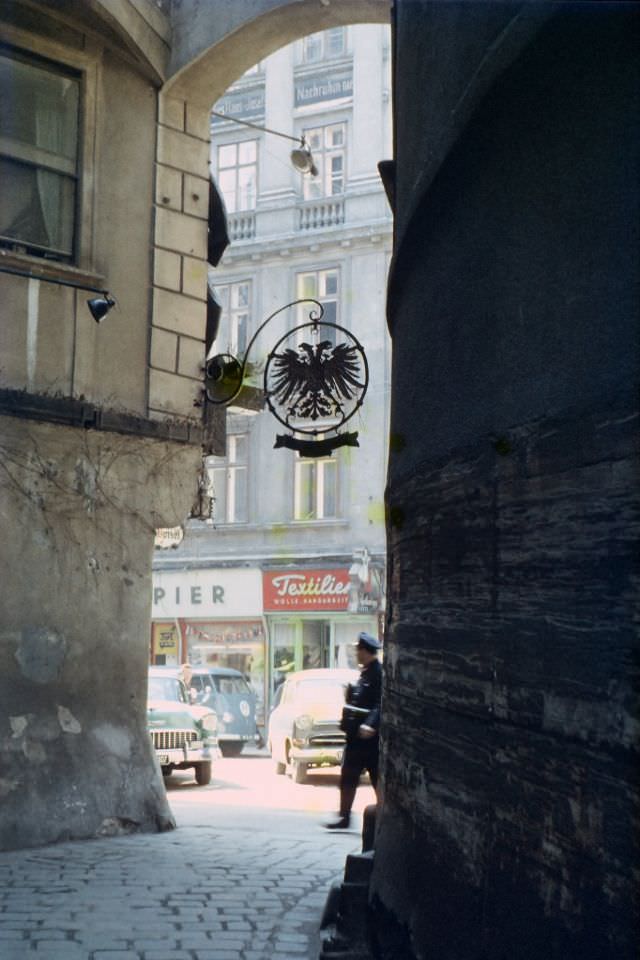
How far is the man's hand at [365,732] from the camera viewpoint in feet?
39.7

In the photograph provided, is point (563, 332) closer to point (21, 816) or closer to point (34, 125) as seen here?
point (21, 816)

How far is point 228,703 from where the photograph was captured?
90.6 ft

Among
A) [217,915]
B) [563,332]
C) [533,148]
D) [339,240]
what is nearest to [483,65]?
[533,148]

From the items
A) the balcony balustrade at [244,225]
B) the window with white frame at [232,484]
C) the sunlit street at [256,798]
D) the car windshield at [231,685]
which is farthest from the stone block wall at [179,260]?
→ the balcony balustrade at [244,225]

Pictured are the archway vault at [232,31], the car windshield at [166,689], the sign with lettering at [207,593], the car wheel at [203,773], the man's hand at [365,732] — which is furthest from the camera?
the sign with lettering at [207,593]

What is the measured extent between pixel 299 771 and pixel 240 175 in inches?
779

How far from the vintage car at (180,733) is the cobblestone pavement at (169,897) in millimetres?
8781

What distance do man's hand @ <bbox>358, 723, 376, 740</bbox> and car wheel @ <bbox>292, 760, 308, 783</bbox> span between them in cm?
916

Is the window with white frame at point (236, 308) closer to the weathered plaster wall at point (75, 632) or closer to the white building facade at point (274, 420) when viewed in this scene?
the white building facade at point (274, 420)

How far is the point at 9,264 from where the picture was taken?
1136cm

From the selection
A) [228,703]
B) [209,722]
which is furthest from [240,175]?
[209,722]

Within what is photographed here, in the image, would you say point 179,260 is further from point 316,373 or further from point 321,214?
point 321,214

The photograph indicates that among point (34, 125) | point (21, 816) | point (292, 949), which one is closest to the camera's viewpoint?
point (292, 949)

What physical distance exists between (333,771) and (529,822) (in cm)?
1978
